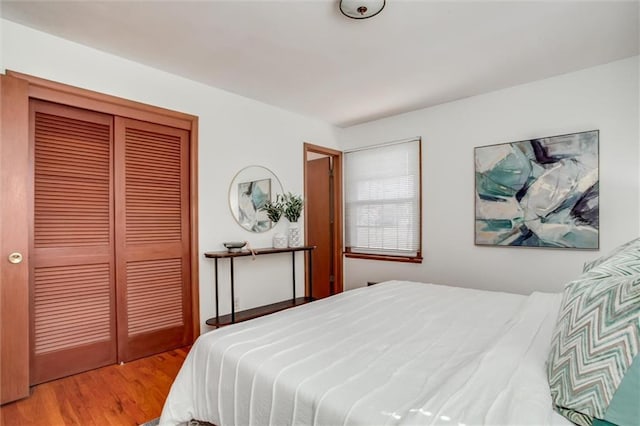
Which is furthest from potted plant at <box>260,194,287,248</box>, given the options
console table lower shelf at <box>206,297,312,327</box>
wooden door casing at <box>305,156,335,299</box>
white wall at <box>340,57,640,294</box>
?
white wall at <box>340,57,640,294</box>

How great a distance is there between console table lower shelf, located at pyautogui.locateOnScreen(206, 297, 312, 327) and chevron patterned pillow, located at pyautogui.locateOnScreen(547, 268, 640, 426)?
2504 mm

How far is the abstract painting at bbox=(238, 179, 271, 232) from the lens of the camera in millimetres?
3324

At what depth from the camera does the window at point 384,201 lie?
12.4ft

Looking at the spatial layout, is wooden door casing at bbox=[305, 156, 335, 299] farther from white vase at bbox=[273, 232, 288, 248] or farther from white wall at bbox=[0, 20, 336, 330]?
white vase at bbox=[273, 232, 288, 248]

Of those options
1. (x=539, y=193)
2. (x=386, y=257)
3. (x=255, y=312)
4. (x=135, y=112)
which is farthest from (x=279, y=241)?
(x=539, y=193)

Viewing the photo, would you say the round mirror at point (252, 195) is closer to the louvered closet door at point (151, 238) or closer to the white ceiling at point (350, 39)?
the louvered closet door at point (151, 238)

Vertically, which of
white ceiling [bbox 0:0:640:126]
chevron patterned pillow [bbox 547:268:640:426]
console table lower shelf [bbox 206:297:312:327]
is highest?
white ceiling [bbox 0:0:640:126]

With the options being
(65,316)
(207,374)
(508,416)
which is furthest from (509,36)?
(65,316)

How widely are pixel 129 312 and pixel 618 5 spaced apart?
4.00m

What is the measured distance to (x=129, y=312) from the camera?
2621mm

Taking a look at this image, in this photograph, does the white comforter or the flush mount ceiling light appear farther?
the flush mount ceiling light

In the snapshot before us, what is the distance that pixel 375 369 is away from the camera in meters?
1.14

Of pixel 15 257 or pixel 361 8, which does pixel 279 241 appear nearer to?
pixel 15 257

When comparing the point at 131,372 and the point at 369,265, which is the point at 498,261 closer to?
the point at 369,265
